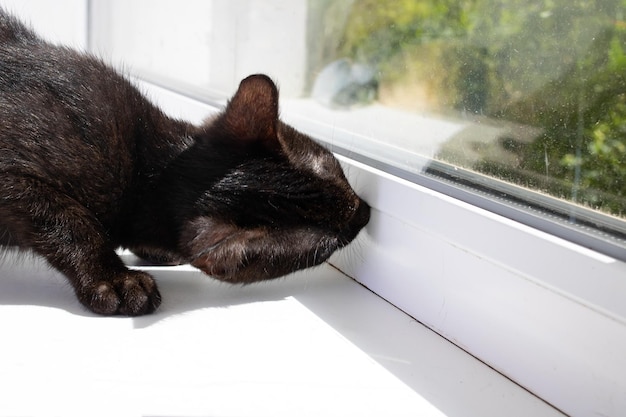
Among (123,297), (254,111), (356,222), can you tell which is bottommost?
(123,297)

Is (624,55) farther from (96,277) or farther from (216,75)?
(216,75)

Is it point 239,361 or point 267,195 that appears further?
point 267,195

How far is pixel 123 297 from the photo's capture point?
1.02 m

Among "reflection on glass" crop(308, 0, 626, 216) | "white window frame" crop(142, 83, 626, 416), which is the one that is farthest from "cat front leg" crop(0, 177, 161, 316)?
"reflection on glass" crop(308, 0, 626, 216)

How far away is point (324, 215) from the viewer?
1.13 meters

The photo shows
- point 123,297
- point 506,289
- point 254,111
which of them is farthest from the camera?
point 254,111

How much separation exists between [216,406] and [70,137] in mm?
567

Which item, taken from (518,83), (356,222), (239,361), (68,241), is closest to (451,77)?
(518,83)

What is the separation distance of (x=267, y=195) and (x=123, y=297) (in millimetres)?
276

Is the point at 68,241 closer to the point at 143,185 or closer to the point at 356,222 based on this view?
the point at 143,185

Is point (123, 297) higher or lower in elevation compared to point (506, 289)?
lower

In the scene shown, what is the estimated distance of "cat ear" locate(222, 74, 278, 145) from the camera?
43.6 inches

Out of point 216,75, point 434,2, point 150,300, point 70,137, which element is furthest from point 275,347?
point 216,75

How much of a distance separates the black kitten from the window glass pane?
18cm
